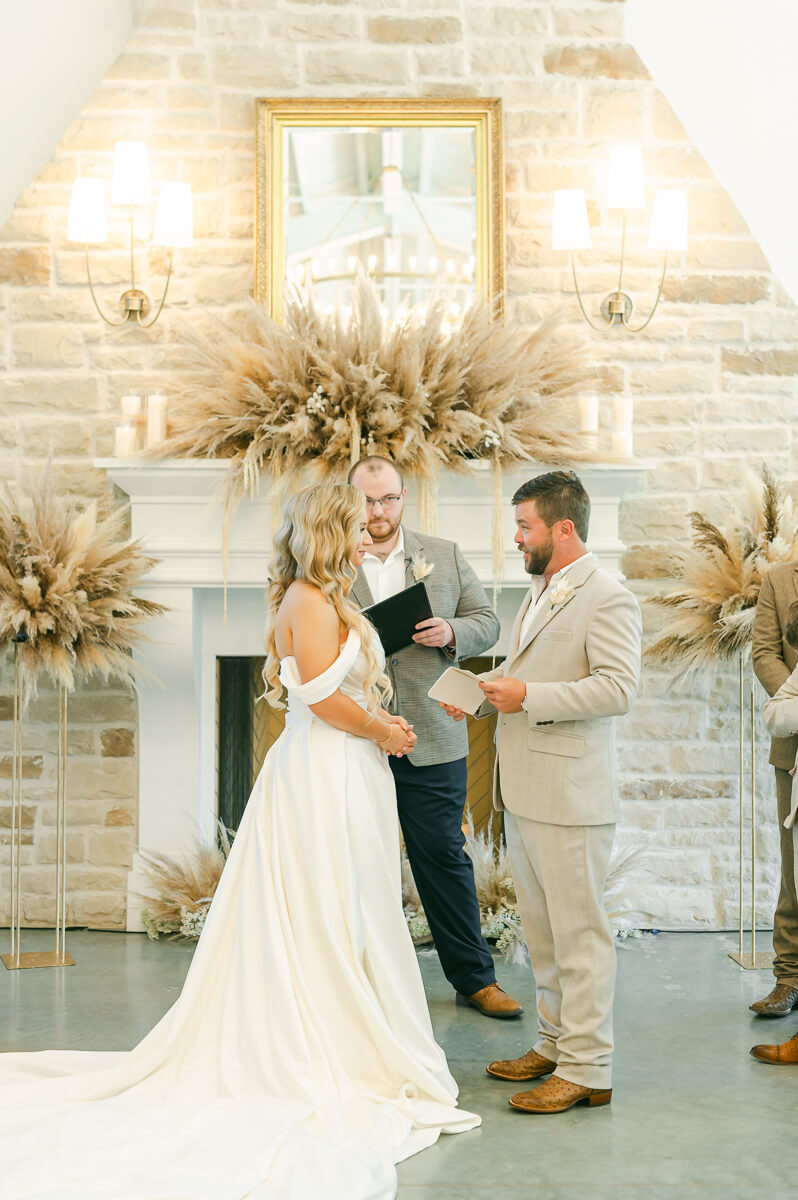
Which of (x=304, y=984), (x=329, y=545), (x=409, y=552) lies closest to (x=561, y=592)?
(x=329, y=545)

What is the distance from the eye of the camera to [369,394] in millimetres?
4355

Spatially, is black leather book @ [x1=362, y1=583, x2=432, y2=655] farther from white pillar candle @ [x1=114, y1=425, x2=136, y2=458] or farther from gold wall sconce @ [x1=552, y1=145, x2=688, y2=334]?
gold wall sconce @ [x1=552, y1=145, x2=688, y2=334]

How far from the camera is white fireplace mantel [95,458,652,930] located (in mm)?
4562

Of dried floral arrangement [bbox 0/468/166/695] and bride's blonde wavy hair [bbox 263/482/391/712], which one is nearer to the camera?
bride's blonde wavy hair [bbox 263/482/391/712]

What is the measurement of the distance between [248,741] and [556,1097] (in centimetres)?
260

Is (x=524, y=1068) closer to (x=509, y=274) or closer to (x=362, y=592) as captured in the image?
(x=362, y=592)

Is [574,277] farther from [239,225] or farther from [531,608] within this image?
[531,608]

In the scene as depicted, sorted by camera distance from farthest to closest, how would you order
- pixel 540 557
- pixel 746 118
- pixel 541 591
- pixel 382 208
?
pixel 746 118
pixel 382 208
pixel 541 591
pixel 540 557

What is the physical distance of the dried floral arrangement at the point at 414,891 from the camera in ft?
14.7

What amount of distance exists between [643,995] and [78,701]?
8.10ft

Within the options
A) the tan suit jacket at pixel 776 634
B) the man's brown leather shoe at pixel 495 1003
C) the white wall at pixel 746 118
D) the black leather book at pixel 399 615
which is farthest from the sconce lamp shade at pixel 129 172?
the man's brown leather shoe at pixel 495 1003

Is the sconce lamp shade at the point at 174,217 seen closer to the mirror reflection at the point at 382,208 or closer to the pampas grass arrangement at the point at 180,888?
the mirror reflection at the point at 382,208

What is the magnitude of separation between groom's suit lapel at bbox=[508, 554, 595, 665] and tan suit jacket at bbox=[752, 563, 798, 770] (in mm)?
1057

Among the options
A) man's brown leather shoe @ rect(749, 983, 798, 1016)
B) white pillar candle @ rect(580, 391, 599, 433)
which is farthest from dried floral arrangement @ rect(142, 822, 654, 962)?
white pillar candle @ rect(580, 391, 599, 433)
